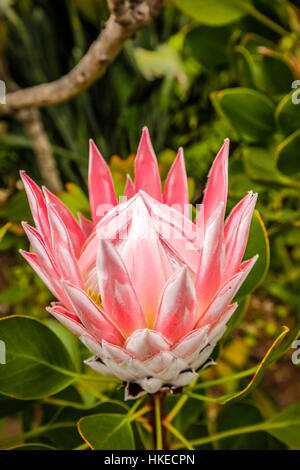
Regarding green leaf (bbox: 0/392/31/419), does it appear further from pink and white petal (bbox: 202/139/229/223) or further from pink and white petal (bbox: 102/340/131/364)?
pink and white petal (bbox: 202/139/229/223)

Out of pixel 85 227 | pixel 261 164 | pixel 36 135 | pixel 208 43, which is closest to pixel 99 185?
pixel 85 227

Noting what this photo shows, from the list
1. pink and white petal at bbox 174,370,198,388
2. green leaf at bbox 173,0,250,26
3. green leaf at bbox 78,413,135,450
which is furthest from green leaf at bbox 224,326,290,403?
green leaf at bbox 173,0,250,26

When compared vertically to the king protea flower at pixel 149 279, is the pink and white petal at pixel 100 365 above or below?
below

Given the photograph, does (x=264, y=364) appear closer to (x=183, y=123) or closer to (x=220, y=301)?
(x=220, y=301)

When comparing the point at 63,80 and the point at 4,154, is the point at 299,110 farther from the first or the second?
the point at 4,154

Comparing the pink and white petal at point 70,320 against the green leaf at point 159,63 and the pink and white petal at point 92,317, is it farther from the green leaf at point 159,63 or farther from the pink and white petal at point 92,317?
the green leaf at point 159,63

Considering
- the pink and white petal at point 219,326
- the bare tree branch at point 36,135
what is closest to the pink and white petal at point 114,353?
the pink and white petal at point 219,326
